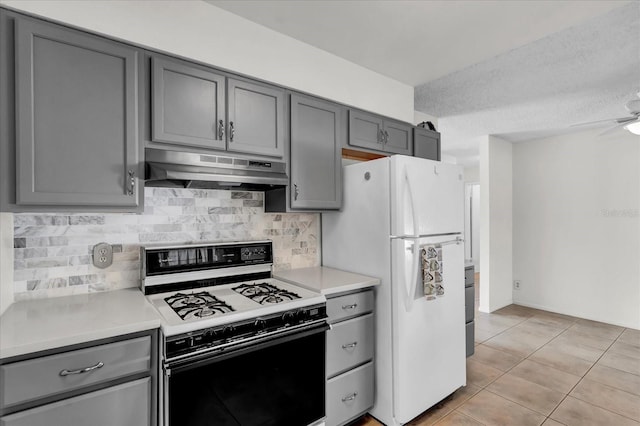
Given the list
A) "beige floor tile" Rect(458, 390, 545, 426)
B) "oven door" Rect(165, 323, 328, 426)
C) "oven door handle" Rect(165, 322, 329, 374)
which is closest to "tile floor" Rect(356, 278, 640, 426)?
"beige floor tile" Rect(458, 390, 545, 426)

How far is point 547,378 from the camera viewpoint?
2906mm

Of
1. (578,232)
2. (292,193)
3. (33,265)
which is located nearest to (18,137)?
(33,265)

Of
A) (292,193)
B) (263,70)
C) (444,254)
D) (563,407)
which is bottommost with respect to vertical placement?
(563,407)

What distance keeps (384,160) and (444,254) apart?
81 centimetres

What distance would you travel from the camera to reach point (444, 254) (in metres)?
2.38

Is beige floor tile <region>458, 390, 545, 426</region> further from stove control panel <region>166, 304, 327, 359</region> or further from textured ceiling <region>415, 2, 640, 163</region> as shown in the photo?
textured ceiling <region>415, 2, 640, 163</region>

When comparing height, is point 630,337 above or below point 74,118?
below

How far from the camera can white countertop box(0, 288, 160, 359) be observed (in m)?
1.18

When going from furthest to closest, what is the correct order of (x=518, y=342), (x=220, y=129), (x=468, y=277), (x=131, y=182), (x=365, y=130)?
1. (x=518, y=342)
2. (x=468, y=277)
3. (x=365, y=130)
4. (x=220, y=129)
5. (x=131, y=182)

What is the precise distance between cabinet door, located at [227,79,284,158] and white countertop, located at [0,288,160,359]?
3.30 ft

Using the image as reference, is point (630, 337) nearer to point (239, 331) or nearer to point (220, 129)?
point (239, 331)

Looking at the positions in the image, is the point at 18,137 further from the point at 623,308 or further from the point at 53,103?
the point at 623,308

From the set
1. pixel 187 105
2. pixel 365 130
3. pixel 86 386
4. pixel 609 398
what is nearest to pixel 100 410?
pixel 86 386

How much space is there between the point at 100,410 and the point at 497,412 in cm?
248
